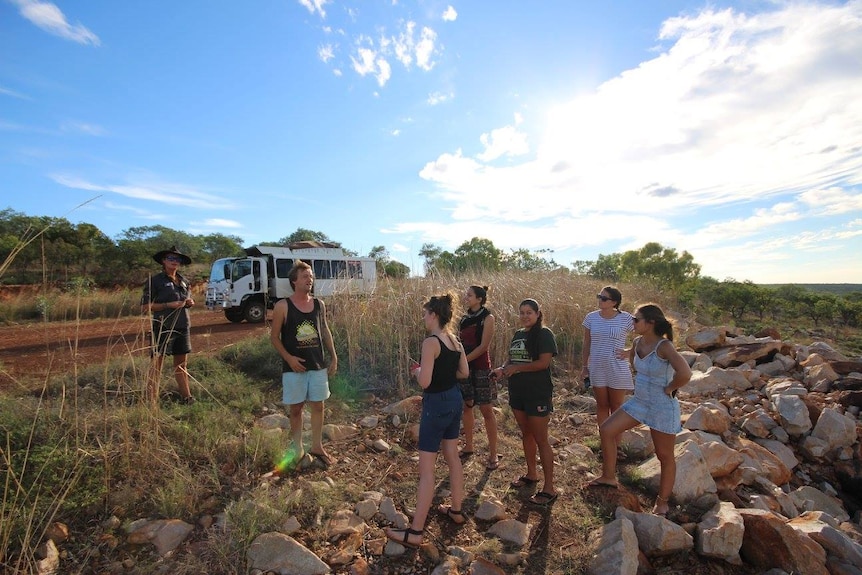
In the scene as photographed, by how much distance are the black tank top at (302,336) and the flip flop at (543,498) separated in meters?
2.06

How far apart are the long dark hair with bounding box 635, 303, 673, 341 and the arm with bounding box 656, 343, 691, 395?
0.12 metres

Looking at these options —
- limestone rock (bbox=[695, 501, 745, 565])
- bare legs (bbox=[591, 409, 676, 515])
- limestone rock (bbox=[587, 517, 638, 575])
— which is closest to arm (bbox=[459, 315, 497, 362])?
bare legs (bbox=[591, 409, 676, 515])

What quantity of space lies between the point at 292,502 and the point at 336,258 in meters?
11.3

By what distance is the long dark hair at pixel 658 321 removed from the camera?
320 centimetres

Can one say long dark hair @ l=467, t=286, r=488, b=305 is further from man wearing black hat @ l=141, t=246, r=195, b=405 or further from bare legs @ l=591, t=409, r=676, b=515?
man wearing black hat @ l=141, t=246, r=195, b=405

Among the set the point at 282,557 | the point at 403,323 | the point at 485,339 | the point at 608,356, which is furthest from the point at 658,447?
the point at 403,323

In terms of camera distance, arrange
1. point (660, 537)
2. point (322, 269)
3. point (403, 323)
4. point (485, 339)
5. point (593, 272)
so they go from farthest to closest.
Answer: point (593, 272)
point (322, 269)
point (403, 323)
point (485, 339)
point (660, 537)

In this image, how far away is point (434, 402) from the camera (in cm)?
278

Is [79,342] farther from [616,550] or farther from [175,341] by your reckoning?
[616,550]

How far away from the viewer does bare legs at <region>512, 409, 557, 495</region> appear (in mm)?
3318

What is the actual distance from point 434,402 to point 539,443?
3.69 feet

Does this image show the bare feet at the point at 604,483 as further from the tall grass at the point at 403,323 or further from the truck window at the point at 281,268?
the truck window at the point at 281,268

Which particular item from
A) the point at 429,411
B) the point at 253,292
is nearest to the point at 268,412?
the point at 429,411

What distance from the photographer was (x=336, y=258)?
13.8m
